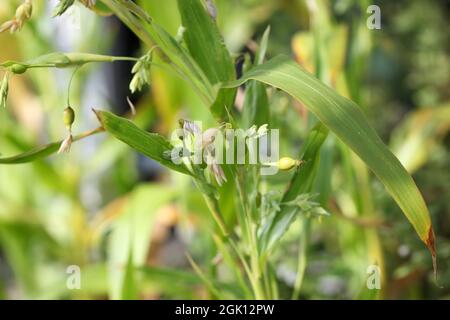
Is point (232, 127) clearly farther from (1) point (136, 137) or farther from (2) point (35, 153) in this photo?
(2) point (35, 153)

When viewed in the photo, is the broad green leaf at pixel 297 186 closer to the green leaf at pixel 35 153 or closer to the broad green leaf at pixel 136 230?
the green leaf at pixel 35 153

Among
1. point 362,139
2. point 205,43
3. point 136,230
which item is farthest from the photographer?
point 136,230

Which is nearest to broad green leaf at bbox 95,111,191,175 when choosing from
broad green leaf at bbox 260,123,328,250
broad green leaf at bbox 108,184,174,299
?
broad green leaf at bbox 260,123,328,250

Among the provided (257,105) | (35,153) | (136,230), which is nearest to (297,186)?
(257,105)

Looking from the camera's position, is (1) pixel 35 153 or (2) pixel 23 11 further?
(1) pixel 35 153

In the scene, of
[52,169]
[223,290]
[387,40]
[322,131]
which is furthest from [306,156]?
[387,40]

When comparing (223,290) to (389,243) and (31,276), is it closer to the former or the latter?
(389,243)

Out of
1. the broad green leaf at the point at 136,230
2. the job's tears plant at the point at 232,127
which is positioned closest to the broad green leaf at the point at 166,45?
the job's tears plant at the point at 232,127
